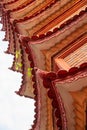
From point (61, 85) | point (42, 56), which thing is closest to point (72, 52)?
point (42, 56)

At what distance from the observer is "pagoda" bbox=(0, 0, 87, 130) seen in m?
7.06

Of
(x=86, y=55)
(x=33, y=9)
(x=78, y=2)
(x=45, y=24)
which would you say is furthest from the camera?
(x=33, y=9)

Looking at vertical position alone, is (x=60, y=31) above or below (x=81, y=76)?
above

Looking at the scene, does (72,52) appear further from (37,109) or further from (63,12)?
(63,12)

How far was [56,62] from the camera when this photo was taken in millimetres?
9898

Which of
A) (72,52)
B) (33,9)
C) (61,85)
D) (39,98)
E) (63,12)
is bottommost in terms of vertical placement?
(61,85)

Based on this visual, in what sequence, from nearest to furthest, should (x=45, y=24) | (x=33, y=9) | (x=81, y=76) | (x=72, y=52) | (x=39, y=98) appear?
(x=81, y=76)
(x=72, y=52)
(x=39, y=98)
(x=45, y=24)
(x=33, y=9)

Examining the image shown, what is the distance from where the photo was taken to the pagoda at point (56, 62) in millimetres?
7062

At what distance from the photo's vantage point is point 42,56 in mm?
10789

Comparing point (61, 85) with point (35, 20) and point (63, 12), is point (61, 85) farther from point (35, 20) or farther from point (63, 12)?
point (35, 20)

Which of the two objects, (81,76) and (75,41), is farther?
(75,41)

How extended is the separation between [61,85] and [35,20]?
266 inches

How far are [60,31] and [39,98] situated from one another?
203 cm

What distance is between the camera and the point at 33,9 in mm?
16219
